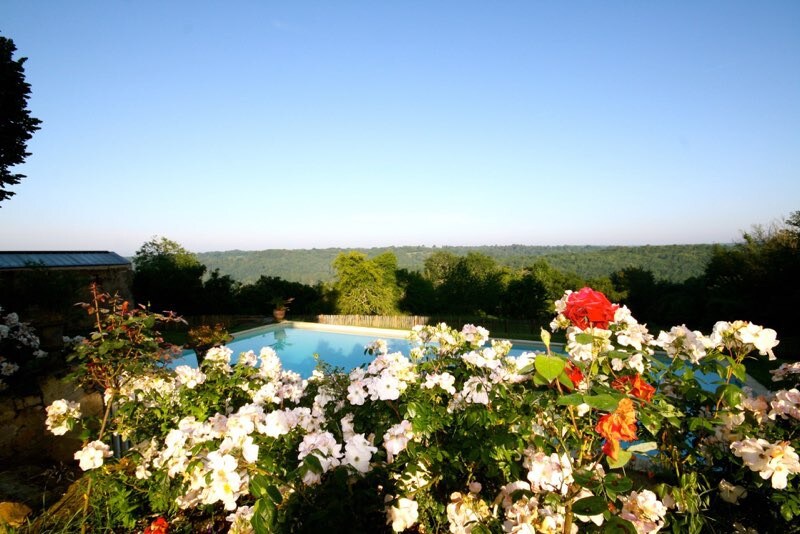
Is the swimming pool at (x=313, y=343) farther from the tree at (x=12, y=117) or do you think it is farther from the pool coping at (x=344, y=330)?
the tree at (x=12, y=117)

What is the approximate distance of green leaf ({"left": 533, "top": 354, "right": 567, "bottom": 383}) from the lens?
3.01ft

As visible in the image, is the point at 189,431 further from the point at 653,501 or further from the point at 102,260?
the point at 102,260

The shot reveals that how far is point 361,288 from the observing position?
65.7 feet

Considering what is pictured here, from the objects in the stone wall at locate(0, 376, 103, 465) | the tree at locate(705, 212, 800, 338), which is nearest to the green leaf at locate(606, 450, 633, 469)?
the stone wall at locate(0, 376, 103, 465)

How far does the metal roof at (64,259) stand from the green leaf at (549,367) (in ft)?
42.2

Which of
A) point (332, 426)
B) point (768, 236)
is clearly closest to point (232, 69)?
point (332, 426)

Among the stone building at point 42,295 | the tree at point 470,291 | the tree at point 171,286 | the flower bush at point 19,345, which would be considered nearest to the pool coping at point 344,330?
the tree at point 171,286

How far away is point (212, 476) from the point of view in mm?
1124

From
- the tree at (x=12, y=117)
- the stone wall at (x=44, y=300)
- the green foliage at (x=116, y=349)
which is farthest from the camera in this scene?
the tree at (x=12, y=117)

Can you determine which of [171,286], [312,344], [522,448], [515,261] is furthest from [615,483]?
→ [515,261]

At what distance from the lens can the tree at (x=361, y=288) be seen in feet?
64.6

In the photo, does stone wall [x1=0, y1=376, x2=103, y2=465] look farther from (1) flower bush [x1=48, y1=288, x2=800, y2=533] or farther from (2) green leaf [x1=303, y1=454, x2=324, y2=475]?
(2) green leaf [x1=303, y1=454, x2=324, y2=475]

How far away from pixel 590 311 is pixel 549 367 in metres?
0.50

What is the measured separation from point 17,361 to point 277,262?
75632 millimetres
